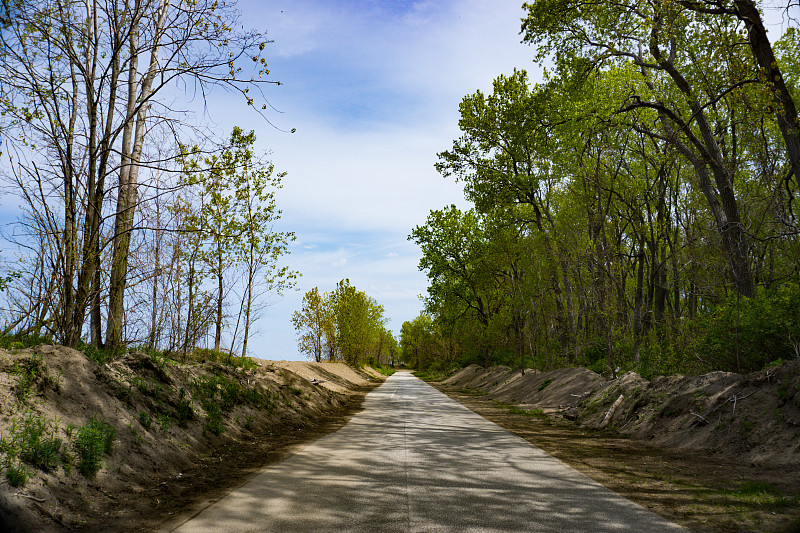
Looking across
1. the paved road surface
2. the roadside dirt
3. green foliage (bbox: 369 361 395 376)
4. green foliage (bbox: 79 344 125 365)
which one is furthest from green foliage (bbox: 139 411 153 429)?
green foliage (bbox: 369 361 395 376)

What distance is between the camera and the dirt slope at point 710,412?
7.73 metres

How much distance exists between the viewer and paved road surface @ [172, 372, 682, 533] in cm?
451

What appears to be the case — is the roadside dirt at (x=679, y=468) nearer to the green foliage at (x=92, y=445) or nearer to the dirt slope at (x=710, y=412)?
the dirt slope at (x=710, y=412)

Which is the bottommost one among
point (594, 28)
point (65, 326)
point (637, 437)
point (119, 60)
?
point (637, 437)

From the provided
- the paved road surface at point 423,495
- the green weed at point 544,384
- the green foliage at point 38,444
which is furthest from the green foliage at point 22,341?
the green weed at point 544,384

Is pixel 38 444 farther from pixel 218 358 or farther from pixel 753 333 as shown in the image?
pixel 753 333

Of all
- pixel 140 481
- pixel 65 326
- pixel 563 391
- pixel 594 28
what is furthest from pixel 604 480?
pixel 594 28

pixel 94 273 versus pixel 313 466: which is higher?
pixel 94 273

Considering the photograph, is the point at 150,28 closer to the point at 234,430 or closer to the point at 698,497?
the point at 234,430

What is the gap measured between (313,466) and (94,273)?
501 cm

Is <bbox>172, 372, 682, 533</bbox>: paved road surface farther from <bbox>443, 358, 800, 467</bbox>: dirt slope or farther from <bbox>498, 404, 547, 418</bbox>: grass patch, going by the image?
<bbox>498, 404, 547, 418</bbox>: grass patch

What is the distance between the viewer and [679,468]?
7.32 meters

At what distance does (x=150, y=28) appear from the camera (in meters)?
8.77

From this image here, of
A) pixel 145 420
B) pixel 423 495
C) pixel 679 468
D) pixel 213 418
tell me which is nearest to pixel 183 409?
pixel 213 418
